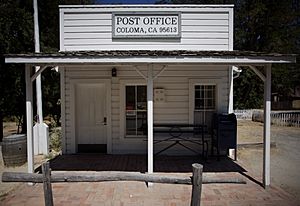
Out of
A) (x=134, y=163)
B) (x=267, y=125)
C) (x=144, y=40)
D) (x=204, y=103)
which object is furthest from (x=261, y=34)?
(x=134, y=163)

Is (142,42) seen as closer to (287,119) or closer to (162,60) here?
(162,60)

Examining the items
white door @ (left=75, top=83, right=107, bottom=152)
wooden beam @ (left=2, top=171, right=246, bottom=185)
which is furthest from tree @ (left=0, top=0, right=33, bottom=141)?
wooden beam @ (left=2, top=171, right=246, bottom=185)

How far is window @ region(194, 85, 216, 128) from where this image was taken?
9359mm

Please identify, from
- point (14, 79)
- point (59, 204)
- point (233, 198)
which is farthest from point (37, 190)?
point (14, 79)

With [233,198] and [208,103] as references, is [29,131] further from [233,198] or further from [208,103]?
[208,103]

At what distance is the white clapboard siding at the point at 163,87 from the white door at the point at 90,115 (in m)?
0.31

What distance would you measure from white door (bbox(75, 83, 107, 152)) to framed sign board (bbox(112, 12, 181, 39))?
203 centimetres

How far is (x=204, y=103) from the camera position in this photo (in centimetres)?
938

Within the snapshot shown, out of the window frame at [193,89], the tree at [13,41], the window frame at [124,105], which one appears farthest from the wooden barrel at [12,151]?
the tree at [13,41]

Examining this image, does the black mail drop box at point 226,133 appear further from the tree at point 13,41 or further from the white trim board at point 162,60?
the tree at point 13,41

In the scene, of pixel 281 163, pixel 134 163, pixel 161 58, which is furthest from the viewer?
pixel 281 163

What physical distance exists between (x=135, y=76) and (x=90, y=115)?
207 centimetres

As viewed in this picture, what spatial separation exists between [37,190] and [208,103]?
5.89m

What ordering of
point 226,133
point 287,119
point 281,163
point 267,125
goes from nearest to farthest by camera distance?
point 267,125
point 226,133
point 281,163
point 287,119
